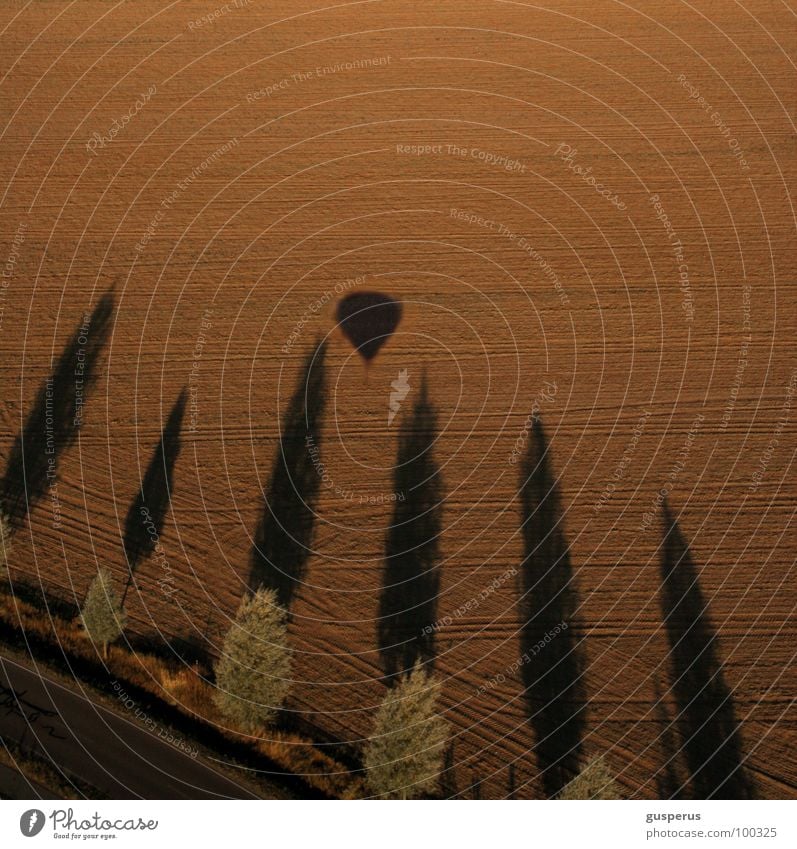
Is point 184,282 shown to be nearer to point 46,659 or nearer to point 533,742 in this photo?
point 46,659

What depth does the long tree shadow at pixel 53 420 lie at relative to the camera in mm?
30094

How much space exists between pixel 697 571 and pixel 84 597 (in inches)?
935

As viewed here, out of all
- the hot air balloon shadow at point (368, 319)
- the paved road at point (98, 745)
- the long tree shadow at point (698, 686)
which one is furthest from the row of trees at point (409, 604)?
the paved road at point (98, 745)

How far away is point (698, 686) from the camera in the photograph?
28.3 m

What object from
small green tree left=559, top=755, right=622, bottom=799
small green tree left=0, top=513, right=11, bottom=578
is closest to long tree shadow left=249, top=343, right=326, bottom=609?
small green tree left=0, top=513, right=11, bottom=578

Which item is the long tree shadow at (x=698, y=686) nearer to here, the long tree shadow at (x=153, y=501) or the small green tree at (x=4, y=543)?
the long tree shadow at (x=153, y=501)

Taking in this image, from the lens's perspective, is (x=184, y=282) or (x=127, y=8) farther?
(x=127, y=8)

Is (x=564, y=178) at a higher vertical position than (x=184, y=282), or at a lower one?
higher

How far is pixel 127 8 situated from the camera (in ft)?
122

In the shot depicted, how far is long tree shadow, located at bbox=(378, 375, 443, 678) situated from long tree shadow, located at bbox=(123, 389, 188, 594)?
29.7 ft

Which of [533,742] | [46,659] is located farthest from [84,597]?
[533,742]

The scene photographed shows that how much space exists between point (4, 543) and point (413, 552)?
51.6 feet

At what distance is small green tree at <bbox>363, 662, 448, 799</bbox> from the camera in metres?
25.9

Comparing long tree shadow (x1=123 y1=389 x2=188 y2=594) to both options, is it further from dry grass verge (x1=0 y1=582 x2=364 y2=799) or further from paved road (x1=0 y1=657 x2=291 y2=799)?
paved road (x1=0 y1=657 x2=291 y2=799)
